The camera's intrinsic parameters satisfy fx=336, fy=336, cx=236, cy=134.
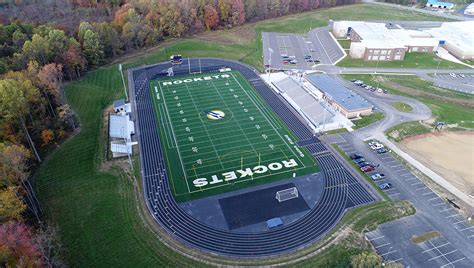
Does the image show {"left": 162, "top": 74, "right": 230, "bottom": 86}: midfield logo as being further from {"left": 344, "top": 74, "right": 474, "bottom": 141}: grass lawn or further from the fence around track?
{"left": 344, "top": 74, "right": 474, "bottom": 141}: grass lawn

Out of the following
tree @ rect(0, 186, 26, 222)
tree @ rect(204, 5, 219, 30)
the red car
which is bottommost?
the red car

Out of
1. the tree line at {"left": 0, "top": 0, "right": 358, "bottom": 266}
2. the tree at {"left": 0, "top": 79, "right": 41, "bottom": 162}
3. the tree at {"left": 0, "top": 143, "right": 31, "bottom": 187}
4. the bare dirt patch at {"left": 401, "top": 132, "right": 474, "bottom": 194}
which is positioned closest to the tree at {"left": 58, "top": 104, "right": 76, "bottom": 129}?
the tree line at {"left": 0, "top": 0, "right": 358, "bottom": 266}

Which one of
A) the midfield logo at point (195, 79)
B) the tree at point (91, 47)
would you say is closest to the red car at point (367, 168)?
the midfield logo at point (195, 79)

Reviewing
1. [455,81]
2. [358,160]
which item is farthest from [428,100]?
[358,160]

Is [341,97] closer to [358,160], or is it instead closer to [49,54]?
[358,160]

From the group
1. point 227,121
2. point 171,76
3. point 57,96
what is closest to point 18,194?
point 57,96
